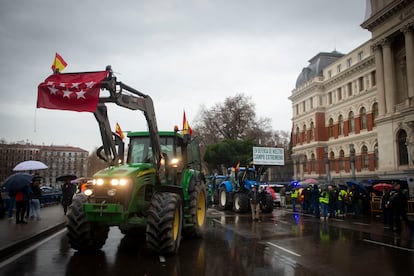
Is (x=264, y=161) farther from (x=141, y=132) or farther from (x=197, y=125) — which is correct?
(x=197, y=125)

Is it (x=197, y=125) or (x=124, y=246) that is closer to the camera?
(x=124, y=246)

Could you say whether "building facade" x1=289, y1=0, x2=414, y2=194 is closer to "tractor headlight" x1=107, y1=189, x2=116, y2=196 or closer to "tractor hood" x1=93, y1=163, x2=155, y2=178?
"tractor hood" x1=93, y1=163, x2=155, y2=178

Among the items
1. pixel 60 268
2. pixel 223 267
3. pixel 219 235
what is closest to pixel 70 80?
pixel 60 268

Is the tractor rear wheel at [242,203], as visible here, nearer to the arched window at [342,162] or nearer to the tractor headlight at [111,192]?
the tractor headlight at [111,192]

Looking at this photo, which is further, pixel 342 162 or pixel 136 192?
pixel 342 162

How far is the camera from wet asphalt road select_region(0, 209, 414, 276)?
650 centimetres

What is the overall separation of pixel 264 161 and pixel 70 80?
20.9 meters

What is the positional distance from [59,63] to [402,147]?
1123 inches

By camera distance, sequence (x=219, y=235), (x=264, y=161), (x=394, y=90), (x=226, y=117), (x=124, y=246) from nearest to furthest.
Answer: (x=124, y=246)
(x=219, y=235)
(x=264, y=161)
(x=394, y=90)
(x=226, y=117)

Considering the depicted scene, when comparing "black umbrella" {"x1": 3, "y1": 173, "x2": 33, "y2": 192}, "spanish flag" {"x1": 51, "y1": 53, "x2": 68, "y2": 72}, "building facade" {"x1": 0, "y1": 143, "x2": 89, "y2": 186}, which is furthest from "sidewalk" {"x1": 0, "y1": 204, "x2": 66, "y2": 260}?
"building facade" {"x1": 0, "y1": 143, "x2": 89, "y2": 186}

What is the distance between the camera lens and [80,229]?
293 inches

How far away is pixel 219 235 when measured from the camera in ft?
35.8

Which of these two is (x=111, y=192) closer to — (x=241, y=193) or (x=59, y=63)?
(x=59, y=63)

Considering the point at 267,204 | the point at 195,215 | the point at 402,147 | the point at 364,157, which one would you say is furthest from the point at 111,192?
the point at 364,157
